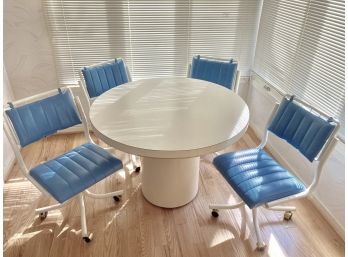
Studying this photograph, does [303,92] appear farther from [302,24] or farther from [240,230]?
[240,230]

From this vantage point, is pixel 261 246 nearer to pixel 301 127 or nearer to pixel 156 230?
pixel 156 230

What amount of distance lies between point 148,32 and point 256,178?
1.85 m

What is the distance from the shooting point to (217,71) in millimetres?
2416

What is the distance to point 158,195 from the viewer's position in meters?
2.00

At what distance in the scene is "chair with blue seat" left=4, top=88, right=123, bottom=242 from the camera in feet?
5.16

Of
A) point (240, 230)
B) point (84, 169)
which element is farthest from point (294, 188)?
point (84, 169)

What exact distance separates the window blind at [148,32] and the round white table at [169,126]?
0.71m

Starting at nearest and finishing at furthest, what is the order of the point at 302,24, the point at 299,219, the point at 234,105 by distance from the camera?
the point at 234,105 → the point at 299,219 → the point at 302,24

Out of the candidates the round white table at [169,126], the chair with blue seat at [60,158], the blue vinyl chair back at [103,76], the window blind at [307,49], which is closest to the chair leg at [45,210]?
the chair with blue seat at [60,158]

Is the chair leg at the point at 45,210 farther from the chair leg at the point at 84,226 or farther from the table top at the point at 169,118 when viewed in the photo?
the table top at the point at 169,118

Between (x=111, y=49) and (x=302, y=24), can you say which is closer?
(x=302, y=24)

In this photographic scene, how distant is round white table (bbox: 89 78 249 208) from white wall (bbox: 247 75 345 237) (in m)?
0.77

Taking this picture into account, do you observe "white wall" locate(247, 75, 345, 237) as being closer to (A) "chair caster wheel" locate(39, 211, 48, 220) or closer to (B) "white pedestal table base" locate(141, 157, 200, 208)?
(B) "white pedestal table base" locate(141, 157, 200, 208)

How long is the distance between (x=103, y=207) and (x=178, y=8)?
198 cm
